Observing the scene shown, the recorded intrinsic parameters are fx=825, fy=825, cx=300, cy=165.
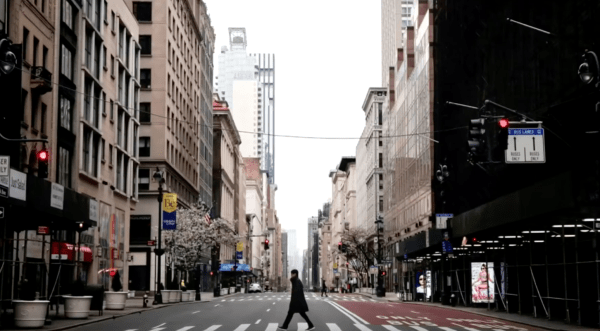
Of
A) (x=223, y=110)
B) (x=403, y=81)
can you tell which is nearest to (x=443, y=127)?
(x=403, y=81)

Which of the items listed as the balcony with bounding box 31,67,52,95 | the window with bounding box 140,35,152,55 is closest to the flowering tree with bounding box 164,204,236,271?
the window with bounding box 140,35,152,55

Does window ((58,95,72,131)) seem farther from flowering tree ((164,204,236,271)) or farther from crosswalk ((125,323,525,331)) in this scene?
flowering tree ((164,204,236,271))

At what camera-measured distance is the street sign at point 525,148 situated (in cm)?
2916

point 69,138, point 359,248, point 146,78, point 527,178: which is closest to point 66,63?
point 69,138

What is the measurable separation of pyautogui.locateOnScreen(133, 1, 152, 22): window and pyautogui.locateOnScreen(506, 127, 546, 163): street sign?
191ft

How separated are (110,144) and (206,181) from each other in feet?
183

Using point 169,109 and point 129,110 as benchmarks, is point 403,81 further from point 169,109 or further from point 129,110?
point 129,110

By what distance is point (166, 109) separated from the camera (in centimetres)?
8138

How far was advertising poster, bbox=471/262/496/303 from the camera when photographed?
45.9 m

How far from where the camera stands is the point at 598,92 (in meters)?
19.6

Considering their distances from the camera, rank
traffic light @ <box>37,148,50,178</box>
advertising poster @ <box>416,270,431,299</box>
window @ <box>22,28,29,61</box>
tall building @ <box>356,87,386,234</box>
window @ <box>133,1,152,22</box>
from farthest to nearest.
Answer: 1. tall building @ <box>356,87,386,234</box>
2. window @ <box>133,1,152,22</box>
3. advertising poster @ <box>416,270,431,299</box>
4. window @ <box>22,28,29,61</box>
5. traffic light @ <box>37,148,50,178</box>

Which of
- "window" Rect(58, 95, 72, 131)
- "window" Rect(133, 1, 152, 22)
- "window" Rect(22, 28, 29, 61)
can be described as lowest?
"window" Rect(58, 95, 72, 131)

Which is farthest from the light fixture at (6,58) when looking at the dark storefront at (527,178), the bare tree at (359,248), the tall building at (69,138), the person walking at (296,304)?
the bare tree at (359,248)

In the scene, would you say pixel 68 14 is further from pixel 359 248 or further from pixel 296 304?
pixel 359 248
